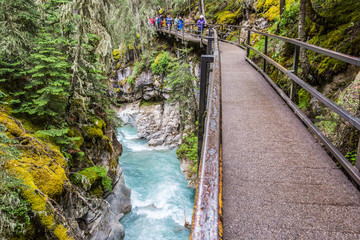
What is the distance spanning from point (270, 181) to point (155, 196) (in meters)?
13.1

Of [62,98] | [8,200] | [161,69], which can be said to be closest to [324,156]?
[8,200]

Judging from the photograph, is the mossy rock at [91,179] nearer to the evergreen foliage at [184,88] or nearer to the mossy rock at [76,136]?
the mossy rock at [76,136]

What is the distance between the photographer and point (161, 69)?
27.6 meters

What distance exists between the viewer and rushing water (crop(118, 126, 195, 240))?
1163 cm

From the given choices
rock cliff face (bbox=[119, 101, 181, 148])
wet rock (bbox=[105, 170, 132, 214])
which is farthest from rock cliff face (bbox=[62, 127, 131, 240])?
rock cliff face (bbox=[119, 101, 181, 148])

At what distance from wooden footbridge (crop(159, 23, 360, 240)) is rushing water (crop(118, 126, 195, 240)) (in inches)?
377

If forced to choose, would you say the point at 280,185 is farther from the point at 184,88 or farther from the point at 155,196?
the point at 184,88

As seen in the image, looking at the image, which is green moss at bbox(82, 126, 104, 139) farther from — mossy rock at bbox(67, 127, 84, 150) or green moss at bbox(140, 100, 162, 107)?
green moss at bbox(140, 100, 162, 107)

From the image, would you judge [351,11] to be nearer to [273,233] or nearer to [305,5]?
[305,5]

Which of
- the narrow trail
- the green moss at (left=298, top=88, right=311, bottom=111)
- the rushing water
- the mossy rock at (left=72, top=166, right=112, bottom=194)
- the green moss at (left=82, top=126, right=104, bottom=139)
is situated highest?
the green moss at (left=298, top=88, right=311, bottom=111)

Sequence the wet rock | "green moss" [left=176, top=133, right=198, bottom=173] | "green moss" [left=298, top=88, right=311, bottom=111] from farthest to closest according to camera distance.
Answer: "green moss" [left=176, top=133, right=198, bottom=173], the wet rock, "green moss" [left=298, top=88, right=311, bottom=111]

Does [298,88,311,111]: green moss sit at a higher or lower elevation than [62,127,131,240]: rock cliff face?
higher

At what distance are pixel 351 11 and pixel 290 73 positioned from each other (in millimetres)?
2934

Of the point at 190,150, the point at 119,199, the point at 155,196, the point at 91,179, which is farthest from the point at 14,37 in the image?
the point at 190,150
